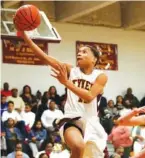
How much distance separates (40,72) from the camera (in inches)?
621

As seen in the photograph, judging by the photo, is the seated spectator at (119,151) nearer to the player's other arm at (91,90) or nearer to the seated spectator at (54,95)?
the seated spectator at (54,95)

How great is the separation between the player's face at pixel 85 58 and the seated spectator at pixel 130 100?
996 cm

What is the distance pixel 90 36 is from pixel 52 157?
6.07m

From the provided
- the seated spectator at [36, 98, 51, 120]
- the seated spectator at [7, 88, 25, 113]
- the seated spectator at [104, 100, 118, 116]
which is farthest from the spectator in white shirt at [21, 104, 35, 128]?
the seated spectator at [104, 100, 118, 116]

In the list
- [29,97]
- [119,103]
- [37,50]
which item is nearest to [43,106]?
[29,97]

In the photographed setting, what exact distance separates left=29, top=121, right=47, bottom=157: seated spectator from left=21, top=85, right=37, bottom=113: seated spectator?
663 mm

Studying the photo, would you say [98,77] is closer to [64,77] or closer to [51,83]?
[64,77]

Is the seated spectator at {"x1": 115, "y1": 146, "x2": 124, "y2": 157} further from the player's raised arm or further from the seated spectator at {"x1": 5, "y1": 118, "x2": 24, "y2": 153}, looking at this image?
the player's raised arm

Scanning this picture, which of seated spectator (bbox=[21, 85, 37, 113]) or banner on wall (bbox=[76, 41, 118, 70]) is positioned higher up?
banner on wall (bbox=[76, 41, 118, 70])

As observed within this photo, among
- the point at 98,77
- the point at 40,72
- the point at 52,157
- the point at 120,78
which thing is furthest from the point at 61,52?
the point at 98,77

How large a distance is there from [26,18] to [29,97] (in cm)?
895

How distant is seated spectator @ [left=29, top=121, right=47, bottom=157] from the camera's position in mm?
12500

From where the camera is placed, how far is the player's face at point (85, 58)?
5.62 metres

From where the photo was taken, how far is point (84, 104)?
5582mm
